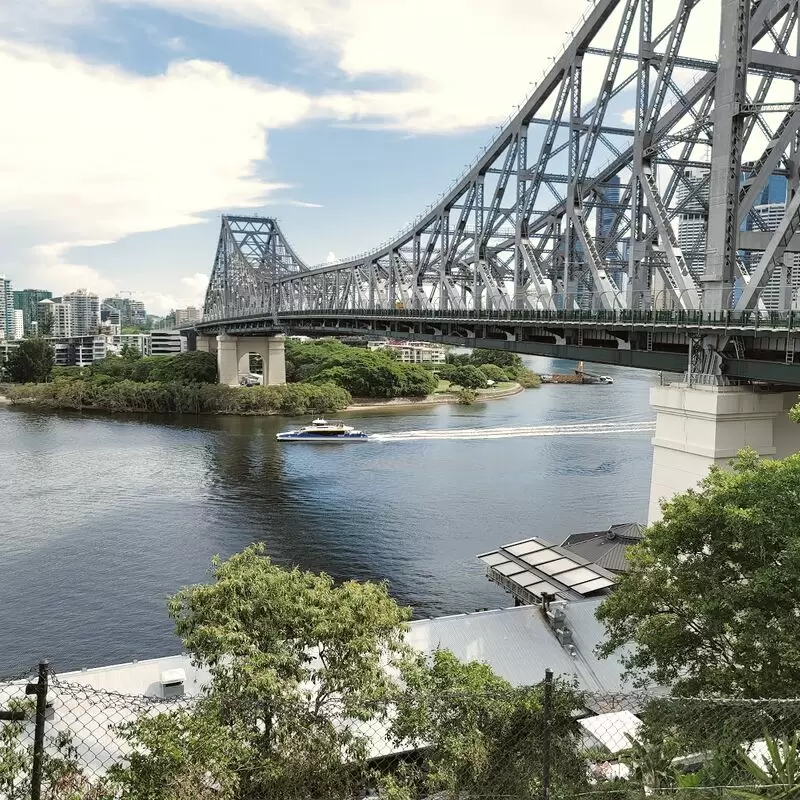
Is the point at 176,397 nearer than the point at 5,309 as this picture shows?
Yes

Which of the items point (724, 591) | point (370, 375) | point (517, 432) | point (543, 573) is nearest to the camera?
point (724, 591)

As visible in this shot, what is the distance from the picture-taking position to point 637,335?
18.2 meters

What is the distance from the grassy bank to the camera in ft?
183

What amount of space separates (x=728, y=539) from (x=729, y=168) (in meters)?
8.68

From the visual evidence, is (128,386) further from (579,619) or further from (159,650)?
(579,619)

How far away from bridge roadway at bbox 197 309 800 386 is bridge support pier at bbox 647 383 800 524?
0.62 metres

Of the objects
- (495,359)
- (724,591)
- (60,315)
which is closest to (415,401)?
(495,359)

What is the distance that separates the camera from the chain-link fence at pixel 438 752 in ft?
17.5

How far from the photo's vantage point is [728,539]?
938 cm

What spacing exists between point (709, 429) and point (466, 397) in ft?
159

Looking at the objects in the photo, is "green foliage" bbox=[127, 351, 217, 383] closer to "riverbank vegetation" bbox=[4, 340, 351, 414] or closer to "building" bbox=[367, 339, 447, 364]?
"riverbank vegetation" bbox=[4, 340, 351, 414]

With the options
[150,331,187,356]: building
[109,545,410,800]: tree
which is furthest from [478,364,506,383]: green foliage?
[109,545,410,800]: tree

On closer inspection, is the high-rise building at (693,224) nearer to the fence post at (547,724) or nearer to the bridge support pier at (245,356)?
the fence post at (547,724)

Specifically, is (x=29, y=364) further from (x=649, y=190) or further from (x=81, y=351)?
(x=649, y=190)
